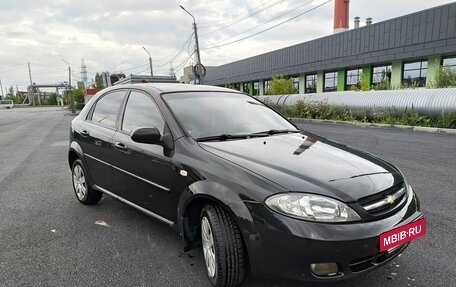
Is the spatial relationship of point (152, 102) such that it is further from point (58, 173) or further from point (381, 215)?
point (58, 173)

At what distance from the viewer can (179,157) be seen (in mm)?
2861

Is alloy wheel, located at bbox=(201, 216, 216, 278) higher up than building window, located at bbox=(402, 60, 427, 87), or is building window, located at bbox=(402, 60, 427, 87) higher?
building window, located at bbox=(402, 60, 427, 87)

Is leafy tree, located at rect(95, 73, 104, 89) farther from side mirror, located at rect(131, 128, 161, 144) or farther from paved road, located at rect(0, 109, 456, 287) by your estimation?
side mirror, located at rect(131, 128, 161, 144)

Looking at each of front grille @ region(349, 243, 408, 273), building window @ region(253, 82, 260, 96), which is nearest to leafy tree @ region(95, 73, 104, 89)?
building window @ region(253, 82, 260, 96)

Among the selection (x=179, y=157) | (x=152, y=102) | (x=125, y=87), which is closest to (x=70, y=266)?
(x=179, y=157)

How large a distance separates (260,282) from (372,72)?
23765mm

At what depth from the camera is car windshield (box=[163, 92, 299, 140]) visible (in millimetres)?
3137

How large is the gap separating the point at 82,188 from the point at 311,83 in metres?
26.9

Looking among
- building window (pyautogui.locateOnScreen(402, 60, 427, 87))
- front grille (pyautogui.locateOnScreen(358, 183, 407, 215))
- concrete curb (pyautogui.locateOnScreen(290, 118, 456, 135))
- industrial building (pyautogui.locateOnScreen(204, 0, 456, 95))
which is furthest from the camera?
building window (pyautogui.locateOnScreen(402, 60, 427, 87))

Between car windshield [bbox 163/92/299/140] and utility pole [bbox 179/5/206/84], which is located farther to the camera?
utility pole [bbox 179/5/206/84]

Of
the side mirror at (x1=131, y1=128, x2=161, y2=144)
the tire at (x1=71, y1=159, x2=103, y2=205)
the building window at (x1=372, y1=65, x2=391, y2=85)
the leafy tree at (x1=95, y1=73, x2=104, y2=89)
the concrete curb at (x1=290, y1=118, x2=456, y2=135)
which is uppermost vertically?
the leafy tree at (x1=95, y1=73, x2=104, y2=89)

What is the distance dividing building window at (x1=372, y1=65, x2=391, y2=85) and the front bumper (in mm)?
22327

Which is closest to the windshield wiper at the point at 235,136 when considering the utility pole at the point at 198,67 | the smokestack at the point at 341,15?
the utility pole at the point at 198,67

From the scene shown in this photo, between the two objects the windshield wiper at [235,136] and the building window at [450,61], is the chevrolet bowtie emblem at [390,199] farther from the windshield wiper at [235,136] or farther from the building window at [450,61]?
the building window at [450,61]
